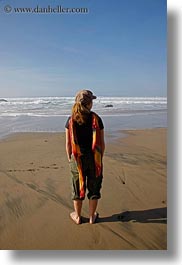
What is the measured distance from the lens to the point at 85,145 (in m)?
1.72

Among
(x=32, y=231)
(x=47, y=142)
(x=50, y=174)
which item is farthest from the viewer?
(x=47, y=142)

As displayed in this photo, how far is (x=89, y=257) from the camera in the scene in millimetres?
1802

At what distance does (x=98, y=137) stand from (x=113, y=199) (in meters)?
0.47

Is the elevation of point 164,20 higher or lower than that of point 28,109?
higher

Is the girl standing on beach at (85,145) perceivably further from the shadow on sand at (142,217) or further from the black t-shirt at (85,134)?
the shadow on sand at (142,217)

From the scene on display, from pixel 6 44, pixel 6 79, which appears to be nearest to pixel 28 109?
pixel 6 79

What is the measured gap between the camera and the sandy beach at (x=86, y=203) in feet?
5.85

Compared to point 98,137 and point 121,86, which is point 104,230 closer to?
point 98,137

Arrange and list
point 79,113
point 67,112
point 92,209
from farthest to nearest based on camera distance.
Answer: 1. point 67,112
2. point 92,209
3. point 79,113

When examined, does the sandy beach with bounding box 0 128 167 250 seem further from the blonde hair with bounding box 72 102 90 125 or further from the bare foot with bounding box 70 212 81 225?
the blonde hair with bounding box 72 102 90 125

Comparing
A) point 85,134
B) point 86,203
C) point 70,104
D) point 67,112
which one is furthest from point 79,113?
point 86,203

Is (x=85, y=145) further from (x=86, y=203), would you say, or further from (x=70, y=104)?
(x=86, y=203)

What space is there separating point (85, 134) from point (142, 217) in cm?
61

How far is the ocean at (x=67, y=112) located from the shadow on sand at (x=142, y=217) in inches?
20.5
